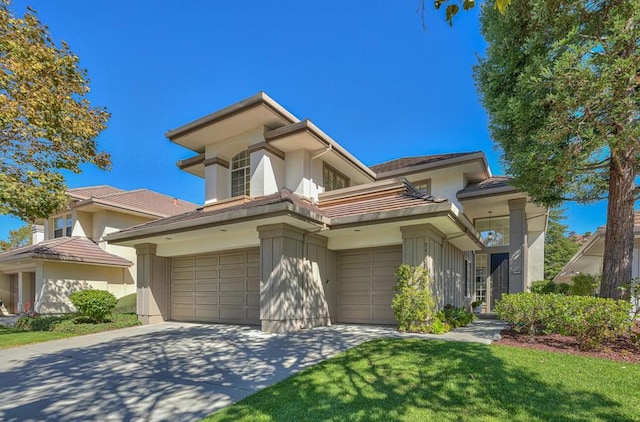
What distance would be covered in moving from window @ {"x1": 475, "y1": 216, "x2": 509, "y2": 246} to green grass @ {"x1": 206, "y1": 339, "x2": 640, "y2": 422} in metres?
10.7

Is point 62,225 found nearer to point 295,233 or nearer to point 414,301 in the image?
point 295,233

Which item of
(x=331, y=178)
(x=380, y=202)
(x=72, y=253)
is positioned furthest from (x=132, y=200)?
(x=380, y=202)

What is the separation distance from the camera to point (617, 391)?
4.37 meters

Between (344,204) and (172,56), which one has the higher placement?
(172,56)

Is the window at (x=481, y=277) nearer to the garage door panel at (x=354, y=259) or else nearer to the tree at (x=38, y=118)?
the garage door panel at (x=354, y=259)

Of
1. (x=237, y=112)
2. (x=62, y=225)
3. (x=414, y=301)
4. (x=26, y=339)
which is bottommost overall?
(x=26, y=339)

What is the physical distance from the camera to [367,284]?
10.9m

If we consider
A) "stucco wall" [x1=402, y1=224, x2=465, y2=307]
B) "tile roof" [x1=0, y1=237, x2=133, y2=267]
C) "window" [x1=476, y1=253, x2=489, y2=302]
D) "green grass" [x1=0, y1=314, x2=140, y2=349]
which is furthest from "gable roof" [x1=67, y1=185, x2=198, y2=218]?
"window" [x1=476, y1=253, x2=489, y2=302]

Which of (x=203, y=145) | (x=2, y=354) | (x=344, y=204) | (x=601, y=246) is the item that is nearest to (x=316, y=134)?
(x=344, y=204)

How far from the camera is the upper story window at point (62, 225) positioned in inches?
765

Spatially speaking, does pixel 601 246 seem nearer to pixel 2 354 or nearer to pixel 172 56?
pixel 172 56

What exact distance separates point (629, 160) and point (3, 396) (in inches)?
463

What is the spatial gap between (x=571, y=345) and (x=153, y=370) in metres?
7.77

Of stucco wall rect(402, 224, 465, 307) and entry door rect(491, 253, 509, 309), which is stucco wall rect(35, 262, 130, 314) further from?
entry door rect(491, 253, 509, 309)
